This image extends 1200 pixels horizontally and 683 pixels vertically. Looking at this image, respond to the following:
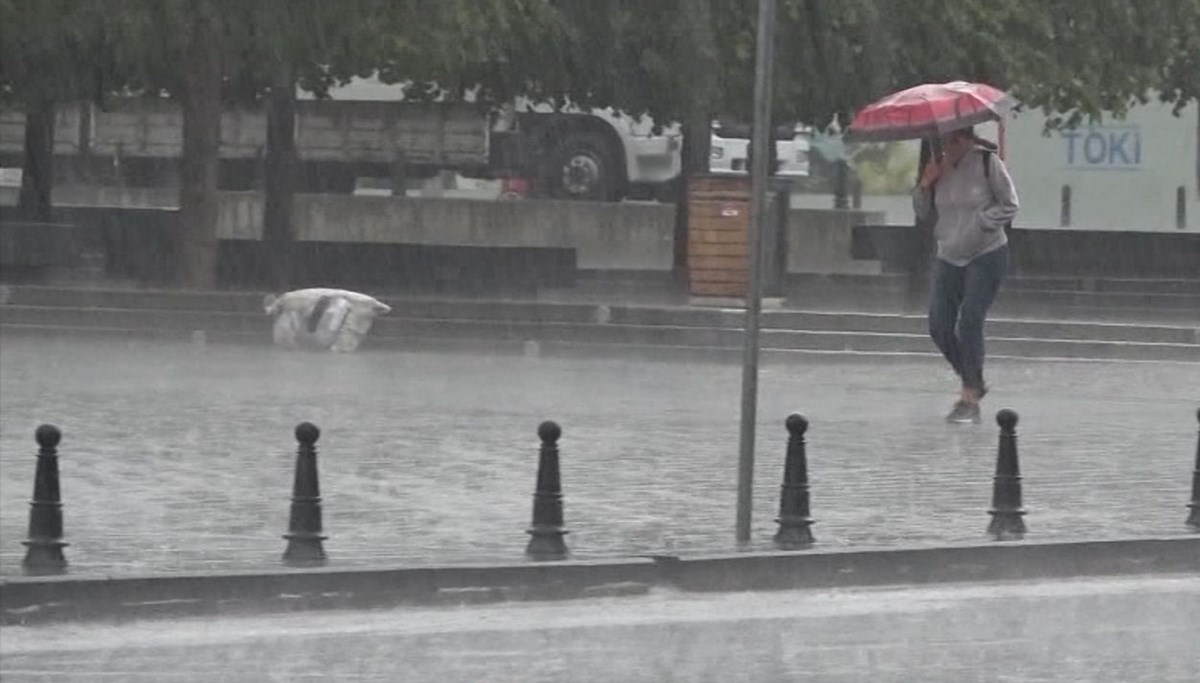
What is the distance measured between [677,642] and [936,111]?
23.9 feet

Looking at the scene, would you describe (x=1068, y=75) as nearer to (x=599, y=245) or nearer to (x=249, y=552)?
(x=599, y=245)

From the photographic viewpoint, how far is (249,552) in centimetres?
988

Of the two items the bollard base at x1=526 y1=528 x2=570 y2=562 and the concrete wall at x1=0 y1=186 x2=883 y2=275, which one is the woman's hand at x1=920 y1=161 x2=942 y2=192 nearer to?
the bollard base at x1=526 y1=528 x2=570 y2=562

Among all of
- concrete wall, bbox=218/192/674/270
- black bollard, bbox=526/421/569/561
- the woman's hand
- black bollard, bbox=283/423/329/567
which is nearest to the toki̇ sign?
concrete wall, bbox=218/192/674/270

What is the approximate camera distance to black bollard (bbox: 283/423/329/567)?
376 inches

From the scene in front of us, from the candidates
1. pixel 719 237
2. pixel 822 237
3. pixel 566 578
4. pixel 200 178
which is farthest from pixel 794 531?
pixel 822 237

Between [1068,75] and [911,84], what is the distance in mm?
1500

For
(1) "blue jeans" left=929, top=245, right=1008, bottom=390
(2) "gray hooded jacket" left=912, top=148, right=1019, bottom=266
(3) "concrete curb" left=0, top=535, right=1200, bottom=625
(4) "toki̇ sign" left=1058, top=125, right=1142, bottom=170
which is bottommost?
(3) "concrete curb" left=0, top=535, right=1200, bottom=625

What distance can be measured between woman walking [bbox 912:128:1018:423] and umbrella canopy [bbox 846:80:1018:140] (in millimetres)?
155

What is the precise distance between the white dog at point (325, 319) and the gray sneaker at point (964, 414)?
6.29 meters

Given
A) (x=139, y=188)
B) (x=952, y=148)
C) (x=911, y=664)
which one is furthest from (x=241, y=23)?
(x=139, y=188)

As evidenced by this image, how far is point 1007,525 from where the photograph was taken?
10539 mm

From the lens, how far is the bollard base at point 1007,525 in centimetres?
1052

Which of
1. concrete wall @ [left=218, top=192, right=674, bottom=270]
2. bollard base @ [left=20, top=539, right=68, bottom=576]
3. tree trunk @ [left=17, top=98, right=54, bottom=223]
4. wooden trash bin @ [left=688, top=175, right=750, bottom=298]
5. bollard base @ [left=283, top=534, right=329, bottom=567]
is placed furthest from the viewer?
concrete wall @ [left=218, top=192, right=674, bottom=270]
